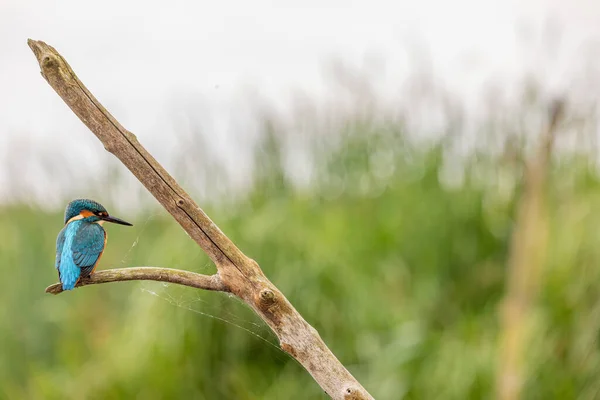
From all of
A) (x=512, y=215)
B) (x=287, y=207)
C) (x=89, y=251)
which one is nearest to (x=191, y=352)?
(x=287, y=207)

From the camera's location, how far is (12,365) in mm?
3752

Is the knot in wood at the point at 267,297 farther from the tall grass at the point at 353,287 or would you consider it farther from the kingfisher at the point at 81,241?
the tall grass at the point at 353,287

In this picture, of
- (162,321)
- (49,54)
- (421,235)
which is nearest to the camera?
(49,54)

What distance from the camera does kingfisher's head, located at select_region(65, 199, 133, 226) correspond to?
23.2 inches

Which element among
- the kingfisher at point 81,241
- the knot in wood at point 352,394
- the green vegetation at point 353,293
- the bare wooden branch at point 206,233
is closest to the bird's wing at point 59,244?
Answer: the kingfisher at point 81,241

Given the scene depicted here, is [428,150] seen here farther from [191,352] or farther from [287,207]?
[191,352]

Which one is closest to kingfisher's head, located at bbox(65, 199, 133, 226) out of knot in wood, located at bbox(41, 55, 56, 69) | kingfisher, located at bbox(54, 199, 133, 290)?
kingfisher, located at bbox(54, 199, 133, 290)

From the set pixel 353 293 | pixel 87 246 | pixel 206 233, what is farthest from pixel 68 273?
pixel 353 293

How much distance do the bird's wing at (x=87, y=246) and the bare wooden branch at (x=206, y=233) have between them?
100 mm

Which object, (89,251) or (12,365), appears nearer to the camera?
(89,251)

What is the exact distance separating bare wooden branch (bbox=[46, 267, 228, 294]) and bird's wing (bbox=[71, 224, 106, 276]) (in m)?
0.02

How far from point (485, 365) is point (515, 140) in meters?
1.06

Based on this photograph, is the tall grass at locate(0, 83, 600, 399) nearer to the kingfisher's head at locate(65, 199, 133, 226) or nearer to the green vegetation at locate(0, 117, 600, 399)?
the green vegetation at locate(0, 117, 600, 399)

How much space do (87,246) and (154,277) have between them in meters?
0.10
